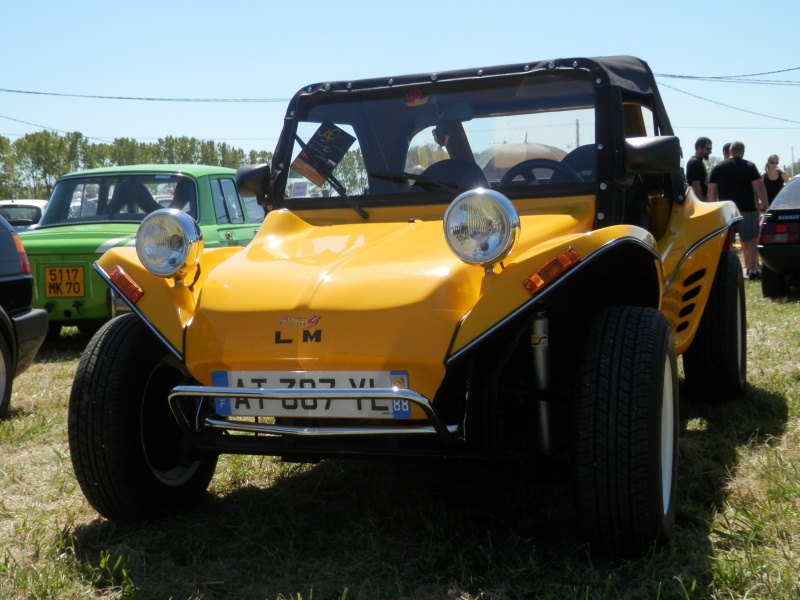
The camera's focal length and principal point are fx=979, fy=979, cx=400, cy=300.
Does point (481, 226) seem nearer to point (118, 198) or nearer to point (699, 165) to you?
point (118, 198)

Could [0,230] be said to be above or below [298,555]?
above

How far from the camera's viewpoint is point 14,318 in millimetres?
5703

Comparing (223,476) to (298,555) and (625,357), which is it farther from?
(625,357)

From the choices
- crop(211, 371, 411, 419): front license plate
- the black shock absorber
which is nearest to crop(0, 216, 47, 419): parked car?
crop(211, 371, 411, 419): front license plate

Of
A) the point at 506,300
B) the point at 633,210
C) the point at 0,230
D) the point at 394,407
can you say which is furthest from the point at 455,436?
the point at 0,230

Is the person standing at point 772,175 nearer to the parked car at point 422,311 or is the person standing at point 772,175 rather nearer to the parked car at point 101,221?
the parked car at point 101,221

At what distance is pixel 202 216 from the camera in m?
8.52

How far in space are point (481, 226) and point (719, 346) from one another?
2.29m

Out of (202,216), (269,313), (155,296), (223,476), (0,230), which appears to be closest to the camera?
(269,313)

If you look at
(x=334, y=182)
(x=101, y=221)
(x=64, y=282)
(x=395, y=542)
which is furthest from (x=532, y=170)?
(x=101, y=221)

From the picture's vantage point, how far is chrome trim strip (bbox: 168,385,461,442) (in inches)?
113

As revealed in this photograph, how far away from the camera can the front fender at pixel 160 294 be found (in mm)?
3334

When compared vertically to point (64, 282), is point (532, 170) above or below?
above

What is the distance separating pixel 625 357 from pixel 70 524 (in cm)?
210
